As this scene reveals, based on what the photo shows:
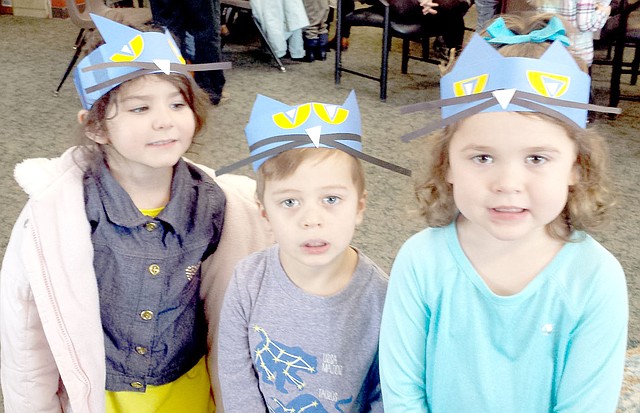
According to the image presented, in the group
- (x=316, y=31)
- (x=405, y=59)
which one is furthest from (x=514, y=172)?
(x=316, y=31)

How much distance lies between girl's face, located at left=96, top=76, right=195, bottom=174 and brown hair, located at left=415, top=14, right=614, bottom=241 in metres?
0.51

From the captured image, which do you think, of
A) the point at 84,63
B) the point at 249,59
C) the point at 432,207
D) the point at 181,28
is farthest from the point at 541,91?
the point at 249,59

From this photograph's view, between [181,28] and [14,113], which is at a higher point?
[181,28]

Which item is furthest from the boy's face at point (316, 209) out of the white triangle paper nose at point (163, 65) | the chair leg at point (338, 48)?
the chair leg at point (338, 48)

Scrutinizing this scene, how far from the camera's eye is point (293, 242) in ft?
3.95

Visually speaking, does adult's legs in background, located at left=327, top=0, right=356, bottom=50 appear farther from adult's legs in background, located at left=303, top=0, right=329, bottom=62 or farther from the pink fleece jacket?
the pink fleece jacket

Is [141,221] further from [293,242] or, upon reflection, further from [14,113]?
[14,113]

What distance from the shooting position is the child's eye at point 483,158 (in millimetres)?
1053

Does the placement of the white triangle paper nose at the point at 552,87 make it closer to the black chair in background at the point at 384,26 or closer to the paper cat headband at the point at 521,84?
the paper cat headband at the point at 521,84

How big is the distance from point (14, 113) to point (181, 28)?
3.37 ft

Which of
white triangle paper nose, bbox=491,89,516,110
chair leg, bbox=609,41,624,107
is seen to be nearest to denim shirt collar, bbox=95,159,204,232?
white triangle paper nose, bbox=491,89,516,110

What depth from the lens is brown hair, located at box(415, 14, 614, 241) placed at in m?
1.07

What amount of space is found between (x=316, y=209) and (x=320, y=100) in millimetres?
2892

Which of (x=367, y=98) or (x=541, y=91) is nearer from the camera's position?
(x=541, y=91)
